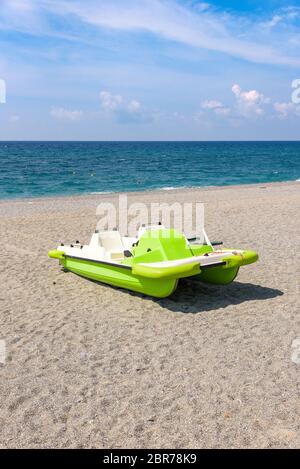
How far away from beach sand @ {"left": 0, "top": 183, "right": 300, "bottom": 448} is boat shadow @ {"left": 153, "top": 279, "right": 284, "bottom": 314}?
0.02 m

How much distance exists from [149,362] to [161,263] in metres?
2.08

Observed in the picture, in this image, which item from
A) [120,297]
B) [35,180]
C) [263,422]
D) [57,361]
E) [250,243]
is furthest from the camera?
[35,180]

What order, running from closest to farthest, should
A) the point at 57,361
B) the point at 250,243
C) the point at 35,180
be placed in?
the point at 57,361, the point at 250,243, the point at 35,180

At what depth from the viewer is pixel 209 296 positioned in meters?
8.79

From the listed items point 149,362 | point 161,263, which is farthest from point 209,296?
point 149,362

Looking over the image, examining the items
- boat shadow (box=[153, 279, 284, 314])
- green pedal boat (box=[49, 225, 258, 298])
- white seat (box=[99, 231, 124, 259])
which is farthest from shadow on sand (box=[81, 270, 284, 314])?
white seat (box=[99, 231, 124, 259])

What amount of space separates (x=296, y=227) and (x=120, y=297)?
849cm

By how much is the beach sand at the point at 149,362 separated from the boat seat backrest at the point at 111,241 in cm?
88

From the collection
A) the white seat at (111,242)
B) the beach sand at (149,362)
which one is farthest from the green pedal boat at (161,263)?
the beach sand at (149,362)

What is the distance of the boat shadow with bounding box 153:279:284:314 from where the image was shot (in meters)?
8.25

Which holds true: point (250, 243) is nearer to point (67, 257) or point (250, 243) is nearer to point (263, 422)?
point (67, 257)

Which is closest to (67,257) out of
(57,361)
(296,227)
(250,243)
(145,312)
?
(145,312)

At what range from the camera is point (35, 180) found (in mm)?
39000

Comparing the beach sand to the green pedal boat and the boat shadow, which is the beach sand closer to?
the boat shadow
